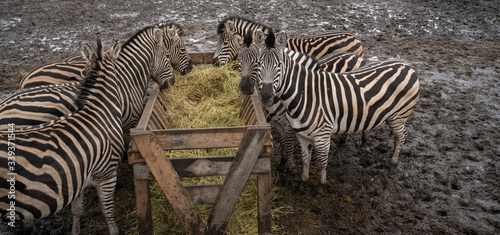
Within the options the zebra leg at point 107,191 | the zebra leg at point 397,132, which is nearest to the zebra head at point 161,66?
the zebra leg at point 107,191

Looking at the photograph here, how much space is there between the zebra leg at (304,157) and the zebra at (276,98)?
0.87 ft

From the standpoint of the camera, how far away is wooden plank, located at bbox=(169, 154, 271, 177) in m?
3.59

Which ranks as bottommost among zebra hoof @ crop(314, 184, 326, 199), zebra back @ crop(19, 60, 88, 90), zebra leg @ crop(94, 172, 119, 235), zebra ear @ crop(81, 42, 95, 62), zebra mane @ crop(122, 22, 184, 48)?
zebra hoof @ crop(314, 184, 326, 199)

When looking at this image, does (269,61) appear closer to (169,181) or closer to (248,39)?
(248,39)

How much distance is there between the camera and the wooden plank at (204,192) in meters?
3.78

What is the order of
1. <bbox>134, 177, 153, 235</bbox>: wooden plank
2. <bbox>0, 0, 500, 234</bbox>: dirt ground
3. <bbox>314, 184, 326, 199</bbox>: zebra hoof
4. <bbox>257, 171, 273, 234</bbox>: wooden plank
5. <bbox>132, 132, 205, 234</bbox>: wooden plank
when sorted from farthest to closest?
1. <bbox>314, 184, 326, 199</bbox>: zebra hoof
2. <bbox>0, 0, 500, 234</bbox>: dirt ground
3. <bbox>257, 171, 273, 234</bbox>: wooden plank
4. <bbox>134, 177, 153, 235</bbox>: wooden plank
5. <bbox>132, 132, 205, 234</bbox>: wooden plank

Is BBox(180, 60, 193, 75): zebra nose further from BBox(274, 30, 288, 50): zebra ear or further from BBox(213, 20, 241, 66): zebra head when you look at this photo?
BBox(274, 30, 288, 50): zebra ear

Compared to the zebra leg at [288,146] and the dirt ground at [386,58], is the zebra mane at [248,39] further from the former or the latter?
the dirt ground at [386,58]

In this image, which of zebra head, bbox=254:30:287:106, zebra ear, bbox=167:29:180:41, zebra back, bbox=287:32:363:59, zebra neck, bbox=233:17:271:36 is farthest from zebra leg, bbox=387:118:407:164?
zebra ear, bbox=167:29:180:41

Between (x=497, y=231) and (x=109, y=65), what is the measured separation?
207 inches

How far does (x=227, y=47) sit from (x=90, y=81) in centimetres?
321

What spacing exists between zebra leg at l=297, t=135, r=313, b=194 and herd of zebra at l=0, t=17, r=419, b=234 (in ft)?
0.05

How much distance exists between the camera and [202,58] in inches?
256

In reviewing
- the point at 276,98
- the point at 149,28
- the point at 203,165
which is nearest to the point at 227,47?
the point at 149,28
